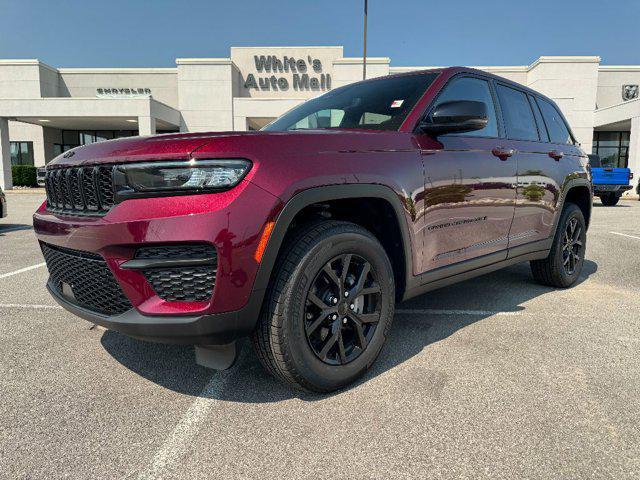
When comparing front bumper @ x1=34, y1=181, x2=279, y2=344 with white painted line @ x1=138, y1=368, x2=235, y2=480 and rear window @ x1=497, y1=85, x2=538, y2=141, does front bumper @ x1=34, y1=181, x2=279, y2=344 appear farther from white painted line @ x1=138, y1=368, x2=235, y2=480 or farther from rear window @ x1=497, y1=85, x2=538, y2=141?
rear window @ x1=497, y1=85, x2=538, y2=141

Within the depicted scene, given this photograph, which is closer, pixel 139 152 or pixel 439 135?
pixel 139 152

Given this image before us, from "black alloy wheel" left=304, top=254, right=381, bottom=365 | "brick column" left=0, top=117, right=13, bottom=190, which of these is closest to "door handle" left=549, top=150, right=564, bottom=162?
"black alloy wheel" left=304, top=254, right=381, bottom=365

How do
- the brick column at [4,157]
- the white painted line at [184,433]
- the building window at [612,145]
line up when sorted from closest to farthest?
the white painted line at [184,433], the brick column at [4,157], the building window at [612,145]

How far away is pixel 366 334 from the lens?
2.58 m

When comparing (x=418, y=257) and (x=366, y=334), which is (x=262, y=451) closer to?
(x=366, y=334)

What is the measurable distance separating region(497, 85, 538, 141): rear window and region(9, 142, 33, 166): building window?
1433 inches

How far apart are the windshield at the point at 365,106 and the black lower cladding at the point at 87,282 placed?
1.27 m

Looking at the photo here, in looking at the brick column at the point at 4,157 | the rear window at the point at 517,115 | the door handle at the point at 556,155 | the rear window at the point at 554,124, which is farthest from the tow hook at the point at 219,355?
the brick column at the point at 4,157

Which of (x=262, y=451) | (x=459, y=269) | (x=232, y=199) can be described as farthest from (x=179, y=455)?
(x=459, y=269)

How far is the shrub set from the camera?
95.0ft

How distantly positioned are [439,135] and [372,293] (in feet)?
3.55

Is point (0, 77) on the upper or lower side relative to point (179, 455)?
upper

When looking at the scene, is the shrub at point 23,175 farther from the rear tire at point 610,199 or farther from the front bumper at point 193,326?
the front bumper at point 193,326

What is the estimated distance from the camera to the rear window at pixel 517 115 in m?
3.75
